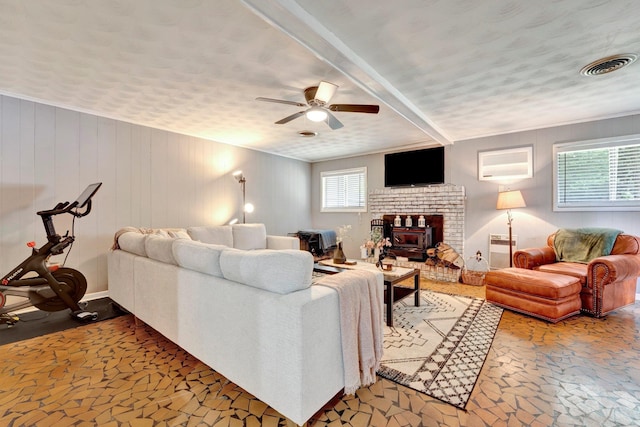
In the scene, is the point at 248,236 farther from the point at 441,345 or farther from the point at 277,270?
the point at 277,270

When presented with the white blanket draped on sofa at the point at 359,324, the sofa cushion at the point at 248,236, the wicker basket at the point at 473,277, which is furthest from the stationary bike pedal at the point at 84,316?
the wicker basket at the point at 473,277

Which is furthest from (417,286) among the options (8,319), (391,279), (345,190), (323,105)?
(8,319)

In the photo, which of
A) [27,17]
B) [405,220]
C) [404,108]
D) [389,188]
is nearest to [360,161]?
[389,188]

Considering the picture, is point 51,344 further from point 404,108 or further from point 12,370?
point 404,108

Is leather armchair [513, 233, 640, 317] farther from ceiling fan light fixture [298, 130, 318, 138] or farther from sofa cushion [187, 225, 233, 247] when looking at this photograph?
sofa cushion [187, 225, 233, 247]

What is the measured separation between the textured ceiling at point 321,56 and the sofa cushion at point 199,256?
1.58m

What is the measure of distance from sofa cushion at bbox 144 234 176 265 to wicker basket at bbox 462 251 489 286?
4334 mm

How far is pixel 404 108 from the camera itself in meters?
3.42

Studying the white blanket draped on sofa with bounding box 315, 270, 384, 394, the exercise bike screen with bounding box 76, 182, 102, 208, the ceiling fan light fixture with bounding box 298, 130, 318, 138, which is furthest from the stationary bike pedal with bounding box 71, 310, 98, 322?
the ceiling fan light fixture with bounding box 298, 130, 318, 138

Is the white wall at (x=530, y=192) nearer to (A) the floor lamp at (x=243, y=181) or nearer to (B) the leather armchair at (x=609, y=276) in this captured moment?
(B) the leather armchair at (x=609, y=276)

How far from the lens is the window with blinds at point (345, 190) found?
6371 mm

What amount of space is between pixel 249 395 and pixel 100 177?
146 inches

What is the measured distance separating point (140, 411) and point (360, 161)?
5.66 meters

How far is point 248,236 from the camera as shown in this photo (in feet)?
16.4
